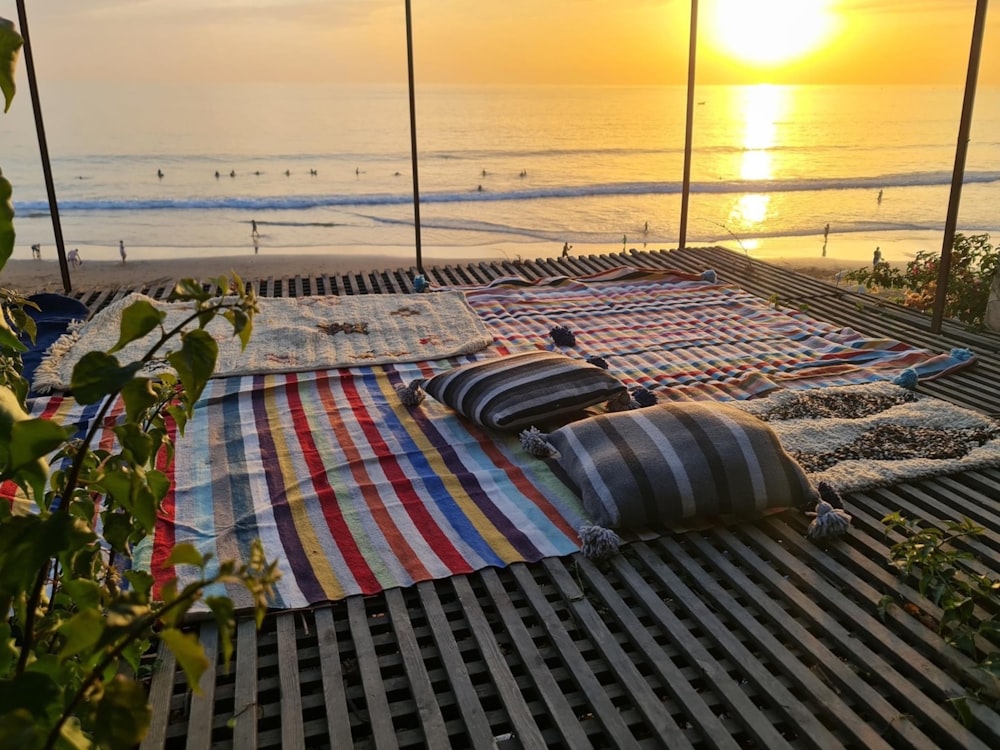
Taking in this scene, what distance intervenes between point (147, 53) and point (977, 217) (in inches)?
1073

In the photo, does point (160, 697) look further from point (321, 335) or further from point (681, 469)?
point (321, 335)

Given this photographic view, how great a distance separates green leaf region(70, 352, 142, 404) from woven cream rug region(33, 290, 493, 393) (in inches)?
98.5

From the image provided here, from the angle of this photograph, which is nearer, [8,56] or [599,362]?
[8,56]

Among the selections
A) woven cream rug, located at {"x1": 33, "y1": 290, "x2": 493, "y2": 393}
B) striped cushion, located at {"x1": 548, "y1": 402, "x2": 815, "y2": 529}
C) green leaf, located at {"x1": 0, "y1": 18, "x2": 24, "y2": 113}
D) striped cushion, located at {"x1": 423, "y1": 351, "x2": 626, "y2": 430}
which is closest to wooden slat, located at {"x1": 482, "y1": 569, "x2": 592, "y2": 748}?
striped cushion, located at {"x1": 548, "y1": 402, "x2": 815, "y2": 529}

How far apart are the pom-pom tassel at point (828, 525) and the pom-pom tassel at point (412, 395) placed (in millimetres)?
1495

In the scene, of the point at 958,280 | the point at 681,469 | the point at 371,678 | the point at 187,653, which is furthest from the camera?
the point at 958,280

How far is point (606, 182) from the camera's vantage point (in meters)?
18.3

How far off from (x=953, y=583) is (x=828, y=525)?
0.32m

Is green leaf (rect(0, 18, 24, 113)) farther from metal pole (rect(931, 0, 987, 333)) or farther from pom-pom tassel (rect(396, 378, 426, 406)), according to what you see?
metal pole (rect(931, 0, 987, 333))

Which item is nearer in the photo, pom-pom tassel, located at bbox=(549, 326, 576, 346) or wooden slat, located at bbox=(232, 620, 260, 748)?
wooden slat, located at bbox=(232, 620, 260, 748)

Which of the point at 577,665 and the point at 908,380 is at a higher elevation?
the point at 908,380

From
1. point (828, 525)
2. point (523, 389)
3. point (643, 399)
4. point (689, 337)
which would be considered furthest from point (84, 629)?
point (689, 337)

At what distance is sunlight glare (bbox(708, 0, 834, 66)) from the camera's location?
680 cm

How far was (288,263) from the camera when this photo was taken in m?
10.0
